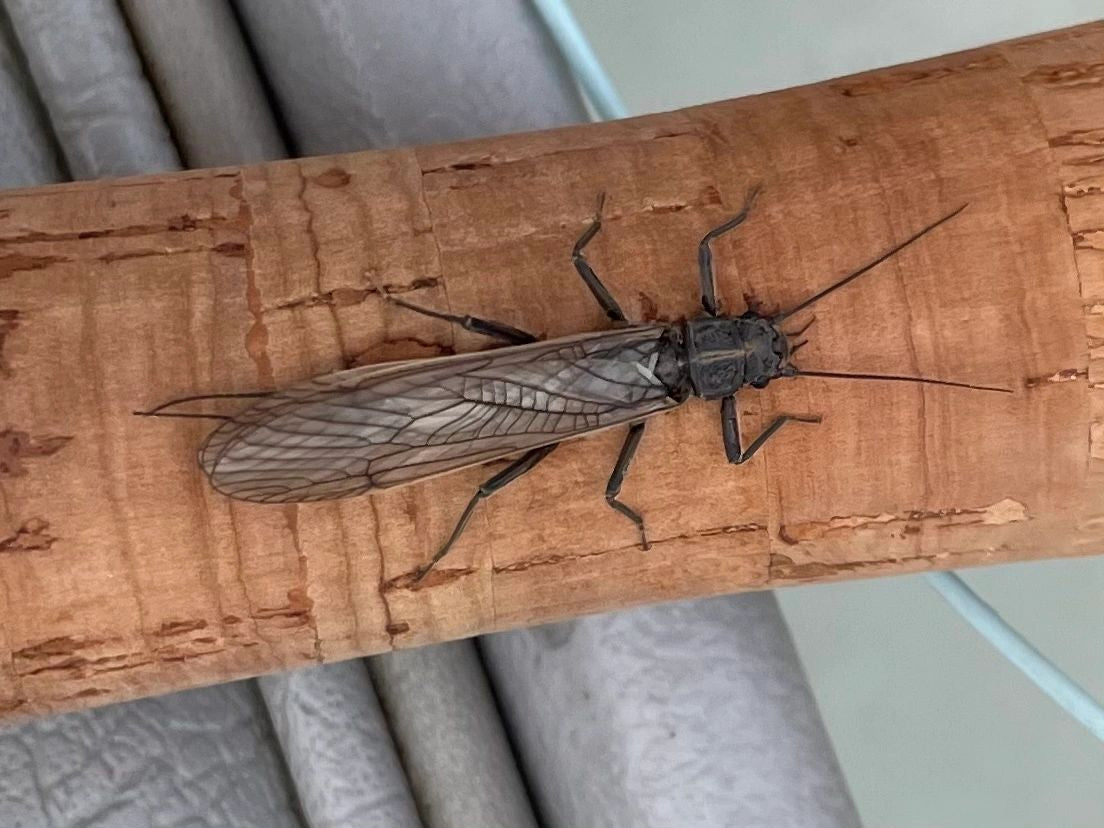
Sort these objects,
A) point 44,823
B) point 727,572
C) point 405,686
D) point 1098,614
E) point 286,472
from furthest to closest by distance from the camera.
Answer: point 1098,614, point 405,686, point 44,823, point 727,572, point 286,472

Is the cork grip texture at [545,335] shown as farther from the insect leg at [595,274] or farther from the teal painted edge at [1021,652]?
the teal painted edge at [1021,652]

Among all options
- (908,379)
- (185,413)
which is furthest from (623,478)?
(185,413)

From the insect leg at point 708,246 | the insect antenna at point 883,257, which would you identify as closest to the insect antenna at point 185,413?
the insect leg at point 708,246

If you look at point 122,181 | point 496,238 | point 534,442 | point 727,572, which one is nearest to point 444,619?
point 534,442

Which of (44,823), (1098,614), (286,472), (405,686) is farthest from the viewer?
(1098,614)

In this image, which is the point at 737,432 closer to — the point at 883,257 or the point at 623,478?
the point at 623,478

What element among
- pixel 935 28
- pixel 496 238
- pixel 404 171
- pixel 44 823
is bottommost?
pixel 44 823

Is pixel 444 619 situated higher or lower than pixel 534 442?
Answer: lower

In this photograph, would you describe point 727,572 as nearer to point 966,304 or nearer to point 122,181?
point 966,304
